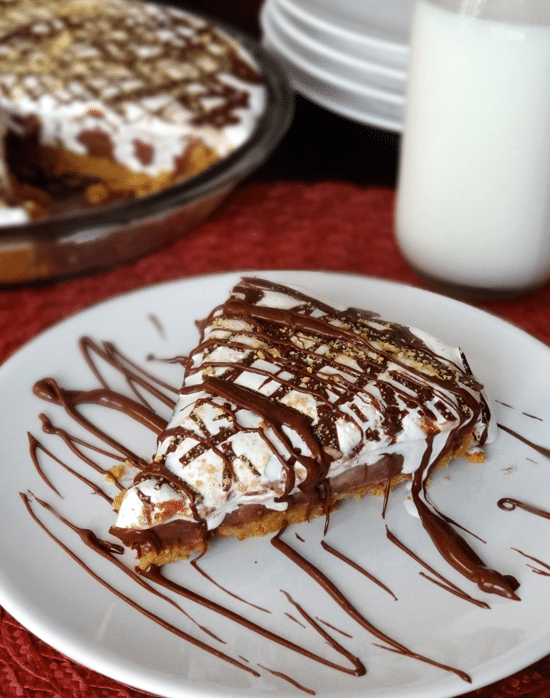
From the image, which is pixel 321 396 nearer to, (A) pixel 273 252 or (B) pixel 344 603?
(B) pixel 344 603

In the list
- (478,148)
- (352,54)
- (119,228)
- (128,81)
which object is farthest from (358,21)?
(119,228)

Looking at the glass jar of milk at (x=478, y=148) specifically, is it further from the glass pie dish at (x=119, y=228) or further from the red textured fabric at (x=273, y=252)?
the glass pie dish at (x=119, y=228)

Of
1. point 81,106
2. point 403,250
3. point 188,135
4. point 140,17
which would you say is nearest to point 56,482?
point 403,250

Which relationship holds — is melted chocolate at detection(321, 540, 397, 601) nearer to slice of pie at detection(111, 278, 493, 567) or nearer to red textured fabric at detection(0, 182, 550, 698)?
slice of pie at detection(111, 278, 493, 567)

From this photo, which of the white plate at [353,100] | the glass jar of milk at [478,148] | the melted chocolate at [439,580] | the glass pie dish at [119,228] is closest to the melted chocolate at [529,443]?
the melted chocolate at [439,580]

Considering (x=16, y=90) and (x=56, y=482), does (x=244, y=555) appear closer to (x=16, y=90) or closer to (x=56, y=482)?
(x=56, y=482)
